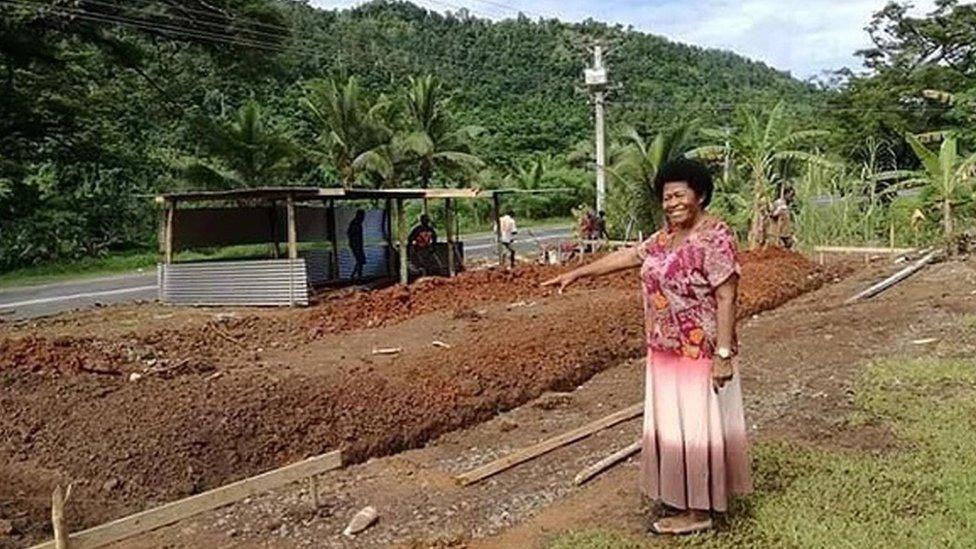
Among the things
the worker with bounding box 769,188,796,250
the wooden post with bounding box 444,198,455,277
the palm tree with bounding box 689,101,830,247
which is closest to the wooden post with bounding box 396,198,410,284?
the wooden post with bounding box 444,198,455,277

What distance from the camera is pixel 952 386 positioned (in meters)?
6.27

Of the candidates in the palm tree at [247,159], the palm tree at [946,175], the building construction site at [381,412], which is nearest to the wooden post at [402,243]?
the building construction site at [381,412]

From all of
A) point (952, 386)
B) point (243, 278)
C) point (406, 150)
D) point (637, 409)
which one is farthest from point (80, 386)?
point (406, 150)

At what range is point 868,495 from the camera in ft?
13.4

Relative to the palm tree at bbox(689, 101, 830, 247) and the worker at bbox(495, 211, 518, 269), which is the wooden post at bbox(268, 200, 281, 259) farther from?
the palm tree at bbox(689, 101, 830, 247)

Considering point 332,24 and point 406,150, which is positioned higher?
point 332,24

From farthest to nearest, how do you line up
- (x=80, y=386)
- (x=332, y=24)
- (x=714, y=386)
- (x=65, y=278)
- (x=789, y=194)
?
(x=332, y=24) < (x=65, y=278) < (x=789, y=194) < (x=80, y=386) < (x=714, y=386)

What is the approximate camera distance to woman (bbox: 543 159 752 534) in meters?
3.56

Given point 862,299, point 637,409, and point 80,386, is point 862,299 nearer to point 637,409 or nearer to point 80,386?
point 637,409

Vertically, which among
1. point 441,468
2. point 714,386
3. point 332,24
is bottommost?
point 441,468

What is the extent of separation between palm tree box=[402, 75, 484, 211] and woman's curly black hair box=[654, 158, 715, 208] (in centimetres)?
2449

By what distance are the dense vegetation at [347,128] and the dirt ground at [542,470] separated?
906 cm

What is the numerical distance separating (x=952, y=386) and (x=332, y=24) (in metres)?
49.0

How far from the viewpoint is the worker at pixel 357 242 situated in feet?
57.2
